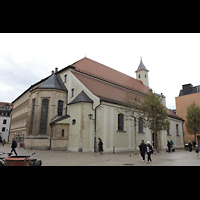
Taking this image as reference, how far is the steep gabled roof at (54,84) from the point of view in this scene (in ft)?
83.9

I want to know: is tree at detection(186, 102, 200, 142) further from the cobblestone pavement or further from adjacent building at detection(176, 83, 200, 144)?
the cobblestone pavement

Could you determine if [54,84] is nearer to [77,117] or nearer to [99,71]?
[77,117]

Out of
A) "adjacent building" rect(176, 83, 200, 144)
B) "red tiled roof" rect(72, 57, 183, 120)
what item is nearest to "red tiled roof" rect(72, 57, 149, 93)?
"red tiled roof" rect(72, 57, 183, 120)

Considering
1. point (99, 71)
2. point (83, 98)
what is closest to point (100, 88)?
point (83, 98)

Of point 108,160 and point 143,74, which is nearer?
point 108,160

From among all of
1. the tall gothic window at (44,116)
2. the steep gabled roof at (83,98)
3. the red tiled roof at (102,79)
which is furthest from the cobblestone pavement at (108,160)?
the red tiled roof at (102,79)

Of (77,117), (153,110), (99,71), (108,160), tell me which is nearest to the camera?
(108,160)

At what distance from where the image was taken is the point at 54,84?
86.5ft

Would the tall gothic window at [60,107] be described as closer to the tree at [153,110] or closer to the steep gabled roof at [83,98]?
the steep gabled roof at [83,98]

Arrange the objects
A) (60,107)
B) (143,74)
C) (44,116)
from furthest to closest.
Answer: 1. (143,74)
2. (60,107)
3. (44,116)
